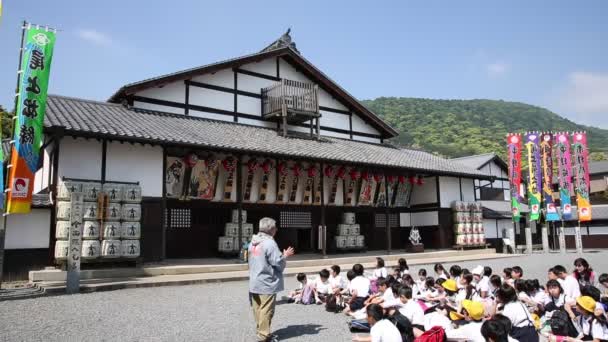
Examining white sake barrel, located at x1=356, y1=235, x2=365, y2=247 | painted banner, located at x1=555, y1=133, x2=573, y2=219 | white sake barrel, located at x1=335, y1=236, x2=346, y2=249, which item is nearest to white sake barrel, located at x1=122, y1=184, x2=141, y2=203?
white sake barrel, located at x1=335, y1=236, x2=346, y2=249

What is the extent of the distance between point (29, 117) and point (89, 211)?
134 inches

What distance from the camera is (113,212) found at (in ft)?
44.8

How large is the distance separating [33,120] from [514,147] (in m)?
24.4

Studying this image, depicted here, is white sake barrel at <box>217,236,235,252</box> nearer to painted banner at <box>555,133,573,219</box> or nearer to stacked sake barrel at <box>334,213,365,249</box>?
stacked sake barrel at <box>334,213,365,249</box>

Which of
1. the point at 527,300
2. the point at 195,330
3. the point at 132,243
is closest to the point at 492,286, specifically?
the point at 527,300

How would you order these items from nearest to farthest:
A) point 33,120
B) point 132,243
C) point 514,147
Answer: point 33,120 → point 132,243 → point 514,147

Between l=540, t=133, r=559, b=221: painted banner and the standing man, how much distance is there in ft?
80.6

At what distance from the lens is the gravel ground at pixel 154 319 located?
281 inches

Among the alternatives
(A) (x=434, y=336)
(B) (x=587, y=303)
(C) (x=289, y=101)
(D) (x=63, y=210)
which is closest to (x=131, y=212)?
(D) (x=63, y=210)

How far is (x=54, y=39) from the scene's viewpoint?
37.8 ft

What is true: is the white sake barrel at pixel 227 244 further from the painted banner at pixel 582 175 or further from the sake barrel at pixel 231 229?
the painted banner at pixel 582 175

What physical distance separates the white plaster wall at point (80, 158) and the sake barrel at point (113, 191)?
0.58 metres

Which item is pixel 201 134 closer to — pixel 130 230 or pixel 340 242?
pixel 130 230

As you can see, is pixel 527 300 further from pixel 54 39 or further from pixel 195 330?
pixel 54 39
